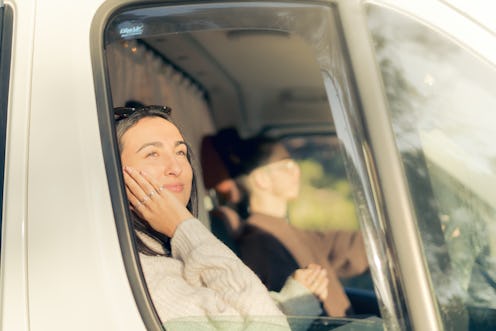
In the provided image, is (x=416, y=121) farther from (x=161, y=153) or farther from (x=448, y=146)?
(x=161, y=153)

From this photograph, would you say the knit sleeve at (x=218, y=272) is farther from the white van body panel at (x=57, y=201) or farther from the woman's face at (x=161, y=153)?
the white van body panel at (x=57, y=201)

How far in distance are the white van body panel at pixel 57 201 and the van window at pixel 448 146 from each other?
0.59m

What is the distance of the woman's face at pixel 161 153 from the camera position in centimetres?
183

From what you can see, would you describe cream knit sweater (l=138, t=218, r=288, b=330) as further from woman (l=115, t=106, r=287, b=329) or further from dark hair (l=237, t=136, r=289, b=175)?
dark hair (l=237, t=136, r=289, b=175)

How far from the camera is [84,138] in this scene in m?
1.52

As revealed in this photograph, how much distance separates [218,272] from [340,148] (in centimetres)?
37

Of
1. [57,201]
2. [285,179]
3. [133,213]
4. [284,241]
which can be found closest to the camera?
[57,201]

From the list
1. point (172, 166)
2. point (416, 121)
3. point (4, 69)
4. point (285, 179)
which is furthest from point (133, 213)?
point (285, 179)

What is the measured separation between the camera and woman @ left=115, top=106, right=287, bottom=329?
1.63 meters

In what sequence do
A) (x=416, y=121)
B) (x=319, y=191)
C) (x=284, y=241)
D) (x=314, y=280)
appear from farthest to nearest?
(x=319, y=191) < (x=284, y=241) < (x=314, y=280) < (x=416, y=121)

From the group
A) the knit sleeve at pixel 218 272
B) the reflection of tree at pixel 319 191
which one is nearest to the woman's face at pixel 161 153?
the knit sleeve at pixel 218 272

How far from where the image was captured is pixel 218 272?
1.71m

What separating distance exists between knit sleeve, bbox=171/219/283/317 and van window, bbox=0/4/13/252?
1.43 feet

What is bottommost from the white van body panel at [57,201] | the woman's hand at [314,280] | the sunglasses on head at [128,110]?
the woman's hand at [314,280]
